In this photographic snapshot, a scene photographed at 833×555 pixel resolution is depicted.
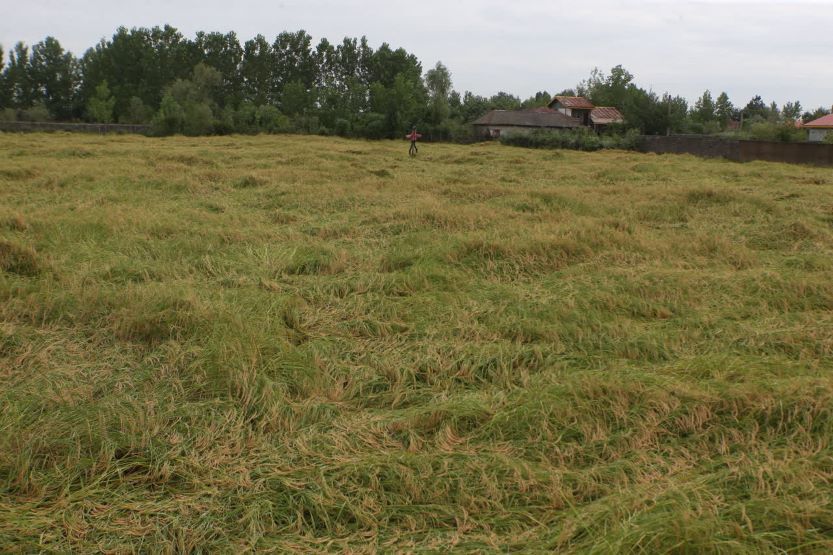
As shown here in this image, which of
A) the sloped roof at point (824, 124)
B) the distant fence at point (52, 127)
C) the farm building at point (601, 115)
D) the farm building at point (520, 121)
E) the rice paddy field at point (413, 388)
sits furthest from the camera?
the farm building at point (601, 115)

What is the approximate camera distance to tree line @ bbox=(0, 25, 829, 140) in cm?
4284

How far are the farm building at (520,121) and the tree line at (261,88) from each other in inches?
87.5

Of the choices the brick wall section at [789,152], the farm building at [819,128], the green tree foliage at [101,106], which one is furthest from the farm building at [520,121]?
the green tree foliage at [101,106]

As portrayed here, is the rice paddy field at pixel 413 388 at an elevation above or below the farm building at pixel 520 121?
below

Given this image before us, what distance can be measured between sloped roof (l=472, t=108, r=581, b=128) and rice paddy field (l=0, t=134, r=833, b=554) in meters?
42.3

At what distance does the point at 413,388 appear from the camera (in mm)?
3771

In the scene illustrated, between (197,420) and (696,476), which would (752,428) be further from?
(197,420)

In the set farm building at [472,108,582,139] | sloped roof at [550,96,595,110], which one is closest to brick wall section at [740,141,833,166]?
farm building at [472,108,582,139]

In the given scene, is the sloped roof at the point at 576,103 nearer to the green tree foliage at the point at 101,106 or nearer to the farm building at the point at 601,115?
the farm building at the point at 601,115

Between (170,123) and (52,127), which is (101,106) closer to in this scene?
(170,123)

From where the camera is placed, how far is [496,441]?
10.2 feet

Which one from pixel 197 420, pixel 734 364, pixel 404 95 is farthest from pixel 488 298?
pixel 404 95

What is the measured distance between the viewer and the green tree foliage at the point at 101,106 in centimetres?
5072

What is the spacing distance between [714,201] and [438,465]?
894 cm
